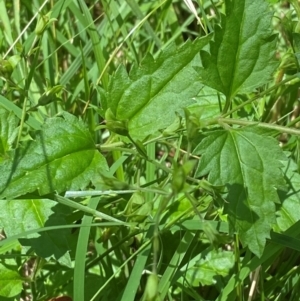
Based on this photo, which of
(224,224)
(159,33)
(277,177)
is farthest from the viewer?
(159,33)

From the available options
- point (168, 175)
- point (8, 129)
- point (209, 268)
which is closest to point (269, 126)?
point (168, 175)

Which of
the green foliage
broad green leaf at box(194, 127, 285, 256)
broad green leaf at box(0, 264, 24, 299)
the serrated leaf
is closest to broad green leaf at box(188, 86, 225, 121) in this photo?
the green foliage

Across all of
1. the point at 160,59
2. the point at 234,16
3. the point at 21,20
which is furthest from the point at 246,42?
the point at 21,20

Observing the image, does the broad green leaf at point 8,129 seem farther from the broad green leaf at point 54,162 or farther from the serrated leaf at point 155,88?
the serrated leaf at point 155,88

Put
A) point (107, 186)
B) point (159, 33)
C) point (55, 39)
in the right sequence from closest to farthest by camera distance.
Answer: point (107, 186) → point (55, 39) → point (159, 33)

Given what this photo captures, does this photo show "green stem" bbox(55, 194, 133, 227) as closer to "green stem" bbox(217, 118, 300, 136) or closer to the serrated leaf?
the serrated leaf

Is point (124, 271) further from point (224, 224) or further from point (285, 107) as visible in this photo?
point (285, 107)
